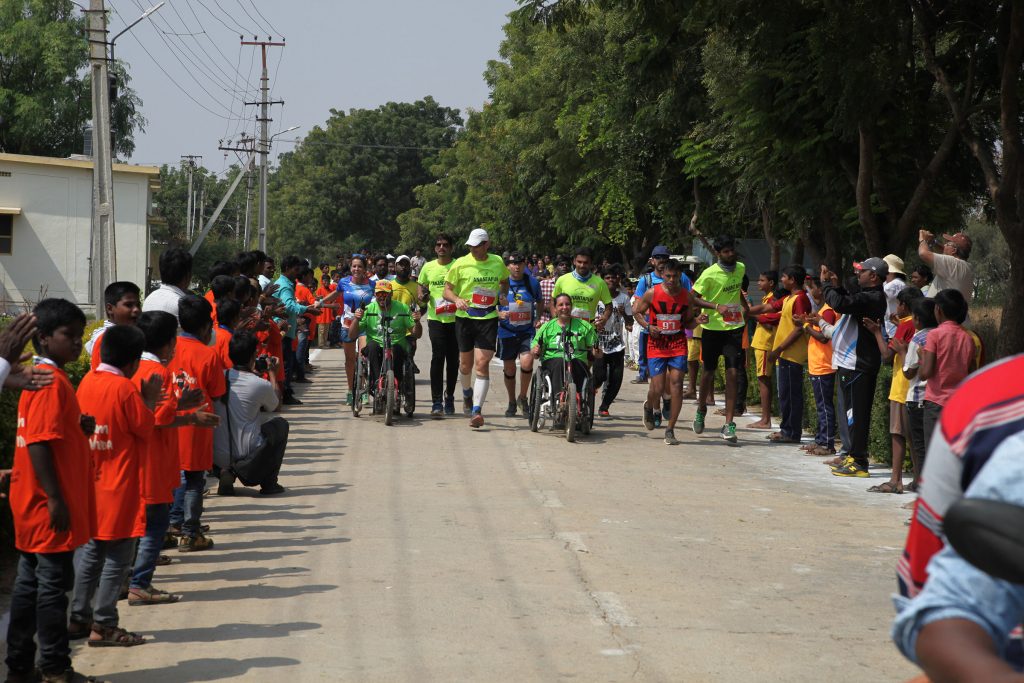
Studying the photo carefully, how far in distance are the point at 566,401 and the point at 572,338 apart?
0.68 m

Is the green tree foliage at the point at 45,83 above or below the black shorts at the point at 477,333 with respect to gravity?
above

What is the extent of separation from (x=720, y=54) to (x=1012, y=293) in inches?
322

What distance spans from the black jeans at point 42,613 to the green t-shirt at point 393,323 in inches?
390

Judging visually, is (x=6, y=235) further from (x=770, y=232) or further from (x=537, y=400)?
(x=537, y=400)

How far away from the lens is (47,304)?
594 cm

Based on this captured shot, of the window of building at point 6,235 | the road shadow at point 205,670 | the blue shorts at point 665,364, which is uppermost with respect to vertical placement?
the window of building at point 6,235

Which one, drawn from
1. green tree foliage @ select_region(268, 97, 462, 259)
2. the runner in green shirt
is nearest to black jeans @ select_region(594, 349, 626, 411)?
the runner in green shirt

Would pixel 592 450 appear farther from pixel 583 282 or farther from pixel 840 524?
pixel 840 524

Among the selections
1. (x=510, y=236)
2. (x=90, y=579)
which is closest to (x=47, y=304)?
(x=90, y=579)

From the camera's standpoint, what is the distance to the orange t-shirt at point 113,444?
246 inches

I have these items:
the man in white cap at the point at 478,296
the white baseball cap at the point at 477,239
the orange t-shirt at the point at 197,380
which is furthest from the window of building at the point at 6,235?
the orange t-shirt at the point at 197,380

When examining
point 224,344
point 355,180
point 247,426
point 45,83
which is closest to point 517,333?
point 247,426

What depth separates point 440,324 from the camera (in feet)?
53.1

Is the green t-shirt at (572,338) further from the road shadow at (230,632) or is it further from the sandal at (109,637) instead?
the sandal at (109,637)
